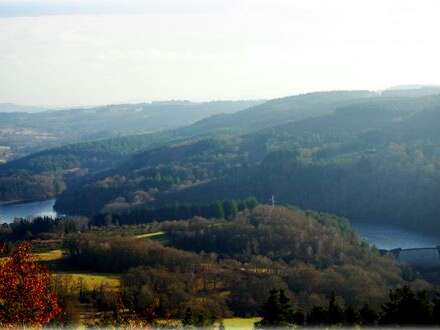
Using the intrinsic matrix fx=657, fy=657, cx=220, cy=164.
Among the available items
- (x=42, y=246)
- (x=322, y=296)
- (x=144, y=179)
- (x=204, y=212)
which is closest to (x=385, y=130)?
(x=144, y=179)

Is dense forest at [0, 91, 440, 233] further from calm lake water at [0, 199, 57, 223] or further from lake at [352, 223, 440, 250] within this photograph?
lake at [352, 223, 440, 250]

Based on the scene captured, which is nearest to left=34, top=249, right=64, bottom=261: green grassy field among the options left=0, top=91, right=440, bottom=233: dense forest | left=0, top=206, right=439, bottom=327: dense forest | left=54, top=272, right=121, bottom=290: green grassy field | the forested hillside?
left=0, top=206, right=439, bottom=327: dense forest

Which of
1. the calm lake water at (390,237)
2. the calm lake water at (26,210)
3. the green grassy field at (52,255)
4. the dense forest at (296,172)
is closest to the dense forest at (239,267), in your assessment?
the green grassy field at (52,255)

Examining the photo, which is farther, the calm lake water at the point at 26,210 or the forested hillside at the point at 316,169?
the calm lake water at the point at 26,210

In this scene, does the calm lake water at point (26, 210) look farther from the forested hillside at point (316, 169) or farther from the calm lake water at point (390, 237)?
the forested hillside at point (316, 169)

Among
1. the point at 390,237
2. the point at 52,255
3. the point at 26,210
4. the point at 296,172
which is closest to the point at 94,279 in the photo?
the point at 52,255

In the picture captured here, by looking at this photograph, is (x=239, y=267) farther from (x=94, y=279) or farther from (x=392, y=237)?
(x=392, y=237)
